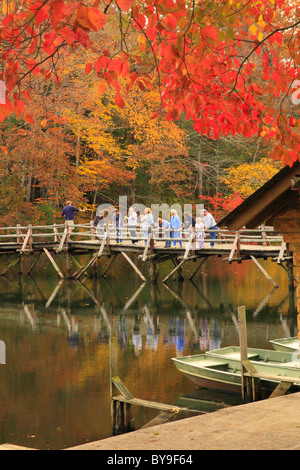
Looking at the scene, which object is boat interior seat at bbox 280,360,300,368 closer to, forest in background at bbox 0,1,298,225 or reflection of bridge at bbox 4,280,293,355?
reflection of bridge at bbox 4,280,293,355

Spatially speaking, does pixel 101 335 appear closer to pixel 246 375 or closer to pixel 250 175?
pixel 246 375

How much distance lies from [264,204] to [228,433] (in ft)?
10.7

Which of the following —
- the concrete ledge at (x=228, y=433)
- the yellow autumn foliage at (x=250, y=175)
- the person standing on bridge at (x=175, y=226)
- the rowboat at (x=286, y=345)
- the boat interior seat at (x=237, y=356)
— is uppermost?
the yellow autumn foliage at (x=250, y=175)

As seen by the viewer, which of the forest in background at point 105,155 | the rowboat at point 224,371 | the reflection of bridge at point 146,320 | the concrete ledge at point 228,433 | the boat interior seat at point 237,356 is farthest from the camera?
the forest in background at point 105,155

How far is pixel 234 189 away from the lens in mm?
42031

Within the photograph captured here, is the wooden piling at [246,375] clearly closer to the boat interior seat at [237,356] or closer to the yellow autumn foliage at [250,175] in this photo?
the boat interior seat at [237,356]

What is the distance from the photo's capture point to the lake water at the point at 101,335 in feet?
45.0

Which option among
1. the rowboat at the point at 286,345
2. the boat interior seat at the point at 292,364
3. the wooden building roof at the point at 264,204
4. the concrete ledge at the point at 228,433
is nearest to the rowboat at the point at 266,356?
the boat interior seat at the point at 292,364

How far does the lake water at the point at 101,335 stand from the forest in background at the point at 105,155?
597cm
